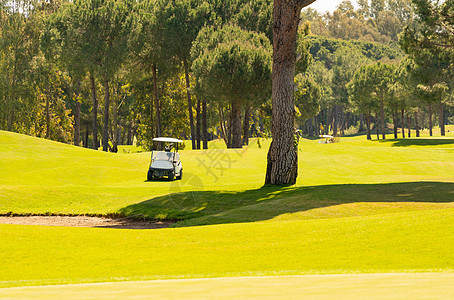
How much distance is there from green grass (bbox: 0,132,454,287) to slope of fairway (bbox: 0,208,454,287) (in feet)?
0.09

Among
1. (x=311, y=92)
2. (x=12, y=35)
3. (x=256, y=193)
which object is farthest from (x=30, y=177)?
(x=311, y=92)

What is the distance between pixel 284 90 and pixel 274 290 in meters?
21.8

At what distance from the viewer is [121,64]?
62906 millimetres

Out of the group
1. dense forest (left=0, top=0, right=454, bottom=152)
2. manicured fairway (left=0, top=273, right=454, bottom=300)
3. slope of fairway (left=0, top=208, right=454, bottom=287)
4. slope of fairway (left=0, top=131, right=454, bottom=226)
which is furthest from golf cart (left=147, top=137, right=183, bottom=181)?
manicured fairway (left=0, top=273, right=454, bottom=300)

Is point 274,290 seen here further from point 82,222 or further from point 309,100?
point 309,100

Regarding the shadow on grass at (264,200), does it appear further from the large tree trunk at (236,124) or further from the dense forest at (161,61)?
the large tree trunk at (236,124)

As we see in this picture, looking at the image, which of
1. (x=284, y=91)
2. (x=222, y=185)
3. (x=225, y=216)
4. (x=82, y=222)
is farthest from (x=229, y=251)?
(x=222, y=185)

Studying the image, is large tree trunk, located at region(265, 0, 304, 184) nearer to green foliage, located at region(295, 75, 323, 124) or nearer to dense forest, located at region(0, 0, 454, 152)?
dense forest, located at region(0, 0, 454, 152)

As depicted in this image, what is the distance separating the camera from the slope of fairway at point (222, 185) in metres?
21.0

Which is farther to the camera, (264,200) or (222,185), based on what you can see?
(222,185)

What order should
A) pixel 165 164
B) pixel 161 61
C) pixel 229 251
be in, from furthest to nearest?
pixel 161 61
pixel 165 164
pixel 229 251

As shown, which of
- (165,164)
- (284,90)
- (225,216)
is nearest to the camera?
(225,216)

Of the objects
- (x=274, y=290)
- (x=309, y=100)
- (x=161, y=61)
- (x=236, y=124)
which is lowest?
(x=274, y=290)

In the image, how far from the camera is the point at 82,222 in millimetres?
22031
